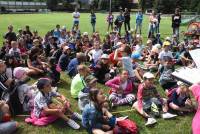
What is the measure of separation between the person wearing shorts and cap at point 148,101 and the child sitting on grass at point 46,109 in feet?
5.71

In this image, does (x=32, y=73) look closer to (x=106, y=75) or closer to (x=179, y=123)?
(x=106, y=75)

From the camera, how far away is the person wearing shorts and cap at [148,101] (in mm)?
8773

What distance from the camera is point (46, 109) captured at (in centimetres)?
782

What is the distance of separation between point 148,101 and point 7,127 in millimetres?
3568

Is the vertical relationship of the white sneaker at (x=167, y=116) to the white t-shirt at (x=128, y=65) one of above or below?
below

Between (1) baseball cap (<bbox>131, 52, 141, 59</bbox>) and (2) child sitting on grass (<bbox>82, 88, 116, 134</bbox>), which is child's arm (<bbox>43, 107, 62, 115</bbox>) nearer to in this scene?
(2) child sitting on grass (<bbox>82, 88, 116, 134</bbox>)

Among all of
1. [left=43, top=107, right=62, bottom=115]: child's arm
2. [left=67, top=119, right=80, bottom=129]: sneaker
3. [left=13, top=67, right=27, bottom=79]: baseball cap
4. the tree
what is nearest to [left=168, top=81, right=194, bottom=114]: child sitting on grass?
[left=67, top=119, right=80, bottom=129]: sneaker

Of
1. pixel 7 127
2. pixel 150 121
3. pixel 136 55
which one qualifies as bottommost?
pixel 150 121

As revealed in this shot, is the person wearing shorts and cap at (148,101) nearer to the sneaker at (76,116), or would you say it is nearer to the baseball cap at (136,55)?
the sneaker at (76,116)

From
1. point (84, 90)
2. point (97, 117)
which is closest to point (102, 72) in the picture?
point (84, 90)

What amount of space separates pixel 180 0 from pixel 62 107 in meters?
79.3

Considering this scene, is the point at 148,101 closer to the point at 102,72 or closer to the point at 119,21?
the point at 102,72

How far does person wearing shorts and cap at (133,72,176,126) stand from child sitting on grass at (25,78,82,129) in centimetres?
174

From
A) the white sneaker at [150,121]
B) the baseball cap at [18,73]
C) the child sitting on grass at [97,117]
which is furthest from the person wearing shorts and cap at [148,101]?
the baseball cap at [18,73]
